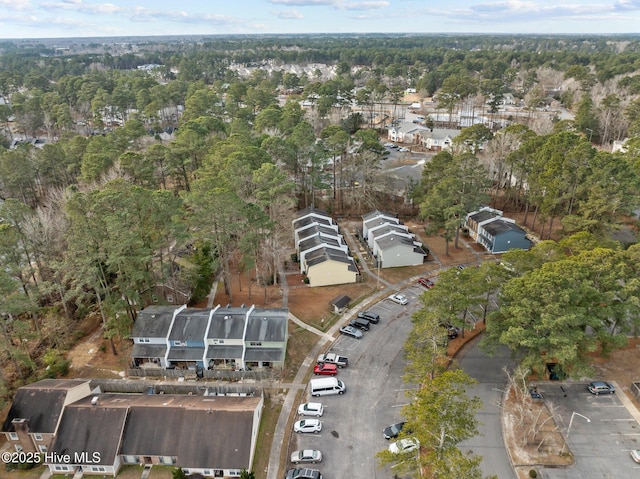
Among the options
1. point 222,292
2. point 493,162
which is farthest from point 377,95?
point 222,292

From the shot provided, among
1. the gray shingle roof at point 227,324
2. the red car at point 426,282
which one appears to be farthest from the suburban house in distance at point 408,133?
the gray shingle roof at point 227,324

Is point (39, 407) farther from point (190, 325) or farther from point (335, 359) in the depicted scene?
point (335, 359)

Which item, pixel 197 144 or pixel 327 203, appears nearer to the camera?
pixel 197 144

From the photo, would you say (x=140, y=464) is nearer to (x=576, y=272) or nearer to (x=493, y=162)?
(x=576, y=272)

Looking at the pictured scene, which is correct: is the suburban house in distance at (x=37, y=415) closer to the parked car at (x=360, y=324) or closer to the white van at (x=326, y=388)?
the white van at (x=326, y=388)

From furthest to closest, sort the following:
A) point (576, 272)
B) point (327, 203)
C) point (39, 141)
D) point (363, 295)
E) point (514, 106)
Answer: point (514, 106) → point (39, 141) → point (327, 203) → point (363, 295) → point (576, 272)

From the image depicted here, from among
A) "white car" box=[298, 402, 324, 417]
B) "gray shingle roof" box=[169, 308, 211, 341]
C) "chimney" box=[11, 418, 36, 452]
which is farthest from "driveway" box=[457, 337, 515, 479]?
"chimney" box=[11, 418, 36, 452]
